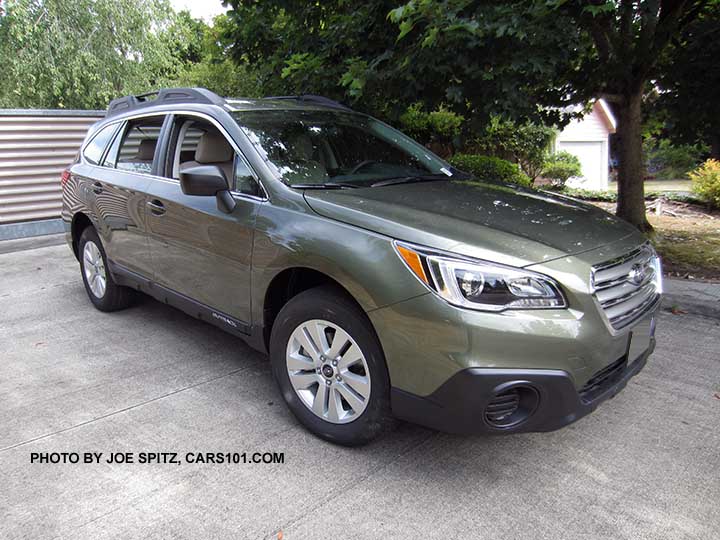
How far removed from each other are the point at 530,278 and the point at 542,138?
1440cm

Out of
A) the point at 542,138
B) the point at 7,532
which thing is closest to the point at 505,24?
the point at 7,532

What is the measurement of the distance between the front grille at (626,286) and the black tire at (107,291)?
12.8ft

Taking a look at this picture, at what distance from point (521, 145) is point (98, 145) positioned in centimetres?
A: 1246

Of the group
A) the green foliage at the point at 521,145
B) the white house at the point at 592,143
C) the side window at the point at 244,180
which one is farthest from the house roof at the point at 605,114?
the side window at the point at 244,180

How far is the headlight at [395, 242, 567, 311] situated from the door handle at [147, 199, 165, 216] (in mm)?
2209

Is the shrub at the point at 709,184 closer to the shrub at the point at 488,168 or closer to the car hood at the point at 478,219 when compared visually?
the shrub at the point at 488,168

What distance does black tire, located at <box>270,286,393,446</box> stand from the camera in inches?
105

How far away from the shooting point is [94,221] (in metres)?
4.88

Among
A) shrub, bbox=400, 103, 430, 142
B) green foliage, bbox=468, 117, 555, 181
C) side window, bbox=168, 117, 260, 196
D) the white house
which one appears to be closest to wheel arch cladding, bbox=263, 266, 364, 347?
side window, bbox=168, 117, 260, 196

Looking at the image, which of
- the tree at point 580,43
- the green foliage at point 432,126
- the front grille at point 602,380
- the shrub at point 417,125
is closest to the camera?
the front grille at point 602,380

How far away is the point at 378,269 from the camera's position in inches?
102

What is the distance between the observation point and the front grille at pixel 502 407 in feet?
8.05

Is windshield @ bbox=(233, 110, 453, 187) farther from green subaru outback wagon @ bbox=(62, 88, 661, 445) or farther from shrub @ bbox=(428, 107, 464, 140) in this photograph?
shrub @ bbox=(428, 107, 464, 140)

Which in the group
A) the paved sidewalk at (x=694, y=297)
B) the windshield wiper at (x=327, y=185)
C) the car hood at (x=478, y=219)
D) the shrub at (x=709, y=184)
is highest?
the windshield wiper at (x=327, y=185)
